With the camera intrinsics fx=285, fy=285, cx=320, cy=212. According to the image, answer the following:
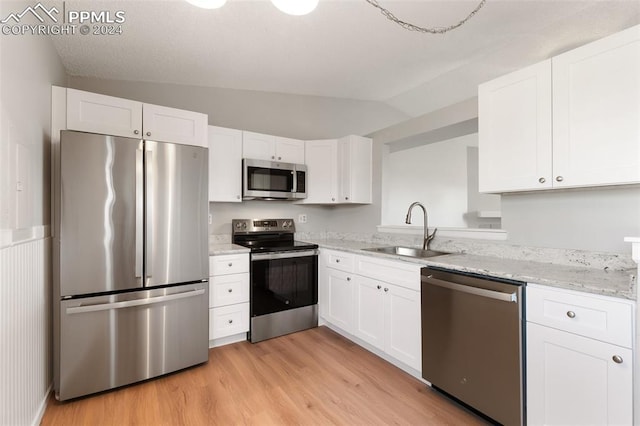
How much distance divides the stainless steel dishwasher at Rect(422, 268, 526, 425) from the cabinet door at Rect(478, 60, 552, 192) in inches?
26.7

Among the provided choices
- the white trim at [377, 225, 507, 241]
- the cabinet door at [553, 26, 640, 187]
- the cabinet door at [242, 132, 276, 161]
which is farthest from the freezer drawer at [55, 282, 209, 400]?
the cabinet door at [553, 26, 640, 187]

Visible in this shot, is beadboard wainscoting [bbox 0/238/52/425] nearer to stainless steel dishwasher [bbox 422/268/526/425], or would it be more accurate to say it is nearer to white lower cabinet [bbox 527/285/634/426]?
stainless steel dishwasher [bbox 422/268/526/425]

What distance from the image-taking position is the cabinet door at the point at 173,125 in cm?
229

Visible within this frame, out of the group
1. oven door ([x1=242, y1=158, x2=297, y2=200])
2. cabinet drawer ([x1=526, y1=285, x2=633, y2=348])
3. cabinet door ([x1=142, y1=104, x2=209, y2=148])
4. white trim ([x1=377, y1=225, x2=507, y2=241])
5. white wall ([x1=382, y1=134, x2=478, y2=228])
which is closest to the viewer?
cabinet drawer ([x1=526, y1=285, x2=633, y2=348])

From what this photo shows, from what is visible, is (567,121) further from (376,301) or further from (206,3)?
(206,3)

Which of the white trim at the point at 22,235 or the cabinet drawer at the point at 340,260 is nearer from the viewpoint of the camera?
the white trim at the point at 22,235

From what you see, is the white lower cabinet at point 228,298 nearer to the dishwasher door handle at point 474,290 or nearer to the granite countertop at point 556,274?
the granite countertop at point 556,274

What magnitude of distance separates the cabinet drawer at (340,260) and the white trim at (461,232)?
0.67 meters

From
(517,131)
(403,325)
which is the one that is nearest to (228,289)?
(403,325)

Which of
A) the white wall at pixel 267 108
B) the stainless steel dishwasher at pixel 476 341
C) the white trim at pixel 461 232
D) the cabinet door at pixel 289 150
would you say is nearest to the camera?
the stainless steel dishwasher at pixel 476 341

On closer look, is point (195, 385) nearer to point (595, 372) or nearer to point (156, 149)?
point (156, 149)

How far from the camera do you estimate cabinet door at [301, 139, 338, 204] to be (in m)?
3.38

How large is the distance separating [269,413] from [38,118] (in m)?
2.28

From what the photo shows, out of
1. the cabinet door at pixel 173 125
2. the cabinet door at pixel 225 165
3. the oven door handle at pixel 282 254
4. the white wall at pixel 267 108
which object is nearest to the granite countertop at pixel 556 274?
the oven door handle at pixel 282 254
